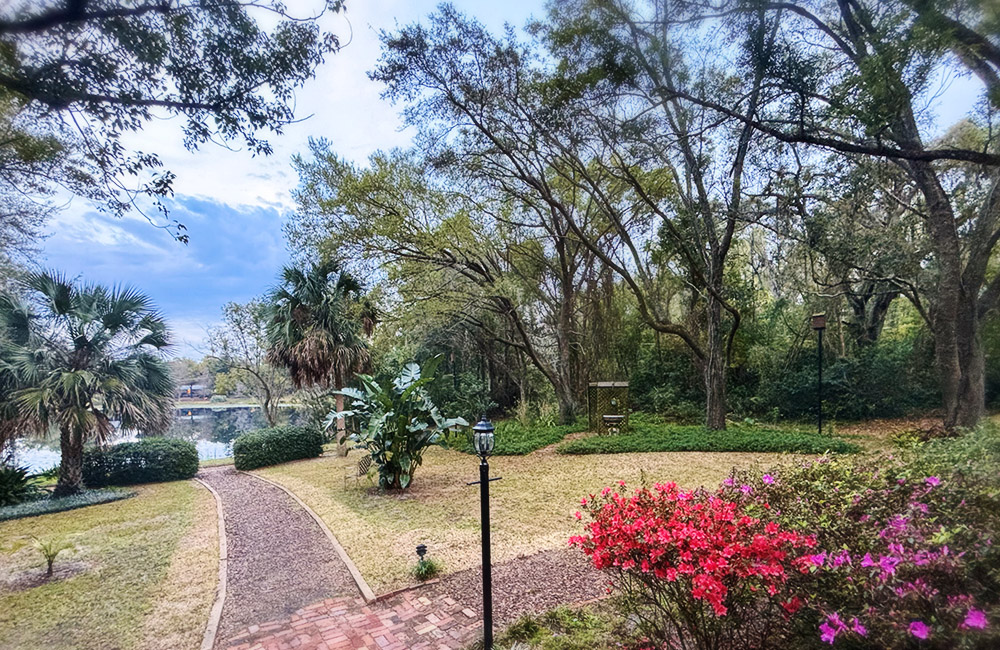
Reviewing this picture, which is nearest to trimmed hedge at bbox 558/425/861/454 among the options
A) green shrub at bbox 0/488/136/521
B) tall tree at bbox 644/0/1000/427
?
tall tree at bbox 644/0/1000/427

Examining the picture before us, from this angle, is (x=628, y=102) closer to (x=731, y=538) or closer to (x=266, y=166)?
(x=266, y=166)

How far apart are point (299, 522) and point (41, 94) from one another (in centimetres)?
457

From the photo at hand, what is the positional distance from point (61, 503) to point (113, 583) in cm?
444

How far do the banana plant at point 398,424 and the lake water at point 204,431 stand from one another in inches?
169

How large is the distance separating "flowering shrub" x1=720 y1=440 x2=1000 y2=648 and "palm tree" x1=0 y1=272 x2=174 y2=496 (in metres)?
7.76

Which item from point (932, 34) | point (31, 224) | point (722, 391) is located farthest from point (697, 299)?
point (31, 224)

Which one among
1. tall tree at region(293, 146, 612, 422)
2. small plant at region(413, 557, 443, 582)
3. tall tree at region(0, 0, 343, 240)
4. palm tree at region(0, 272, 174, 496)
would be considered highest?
tall tree at region(293, 146, 612, 422)

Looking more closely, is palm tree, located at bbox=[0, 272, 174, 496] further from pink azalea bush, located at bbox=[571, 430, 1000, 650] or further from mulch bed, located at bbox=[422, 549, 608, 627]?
pink azalea bush, located at bbox=[571, 430, 1000, 650]

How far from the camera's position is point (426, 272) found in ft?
34.1

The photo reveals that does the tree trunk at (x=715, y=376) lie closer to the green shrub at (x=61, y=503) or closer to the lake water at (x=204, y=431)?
the lake water at (x=204, y=431)

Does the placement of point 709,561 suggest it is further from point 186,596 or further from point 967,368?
point 967,368

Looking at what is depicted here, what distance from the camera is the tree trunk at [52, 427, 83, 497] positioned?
6891mm

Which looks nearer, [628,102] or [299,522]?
[299,522]

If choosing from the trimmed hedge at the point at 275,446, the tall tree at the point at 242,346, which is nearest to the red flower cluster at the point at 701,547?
the trimmed hedge at the point at 275,446
